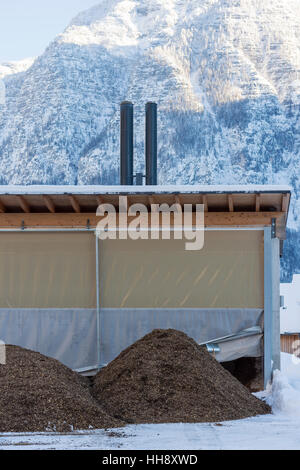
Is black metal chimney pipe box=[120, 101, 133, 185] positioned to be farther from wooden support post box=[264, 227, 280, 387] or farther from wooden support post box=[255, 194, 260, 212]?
wooden support post box=[264, 227, 280, 387]

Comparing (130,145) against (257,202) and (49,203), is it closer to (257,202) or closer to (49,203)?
(49,203)

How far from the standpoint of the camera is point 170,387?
8.65 meters

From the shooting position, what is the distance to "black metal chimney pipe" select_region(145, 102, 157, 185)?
637 inches

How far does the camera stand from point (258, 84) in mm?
111188

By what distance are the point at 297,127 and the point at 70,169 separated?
32466 mm

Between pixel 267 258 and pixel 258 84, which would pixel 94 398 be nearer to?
pixel 267 258

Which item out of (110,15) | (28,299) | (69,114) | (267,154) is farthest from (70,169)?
(28,299)

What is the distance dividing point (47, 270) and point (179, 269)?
1.96 metres

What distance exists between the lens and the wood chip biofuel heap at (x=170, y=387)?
825 centimetres

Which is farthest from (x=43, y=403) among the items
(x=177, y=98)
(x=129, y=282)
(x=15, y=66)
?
(x=15, y=66)

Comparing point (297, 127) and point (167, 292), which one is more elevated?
point (297, 127)

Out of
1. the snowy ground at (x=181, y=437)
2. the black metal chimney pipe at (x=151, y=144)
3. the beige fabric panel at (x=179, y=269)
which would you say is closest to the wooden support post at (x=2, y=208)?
the beige fabric panel at (x=179, y=269)

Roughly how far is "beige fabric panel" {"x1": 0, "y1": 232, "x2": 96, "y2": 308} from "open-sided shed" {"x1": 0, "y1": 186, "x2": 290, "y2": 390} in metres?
0.01

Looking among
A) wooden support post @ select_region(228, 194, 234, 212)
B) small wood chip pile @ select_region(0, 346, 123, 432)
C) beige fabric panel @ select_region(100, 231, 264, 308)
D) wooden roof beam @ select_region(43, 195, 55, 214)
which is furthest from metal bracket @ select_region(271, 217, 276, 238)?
small wood chip pile @ select_region(0, 346, 123, 432)
